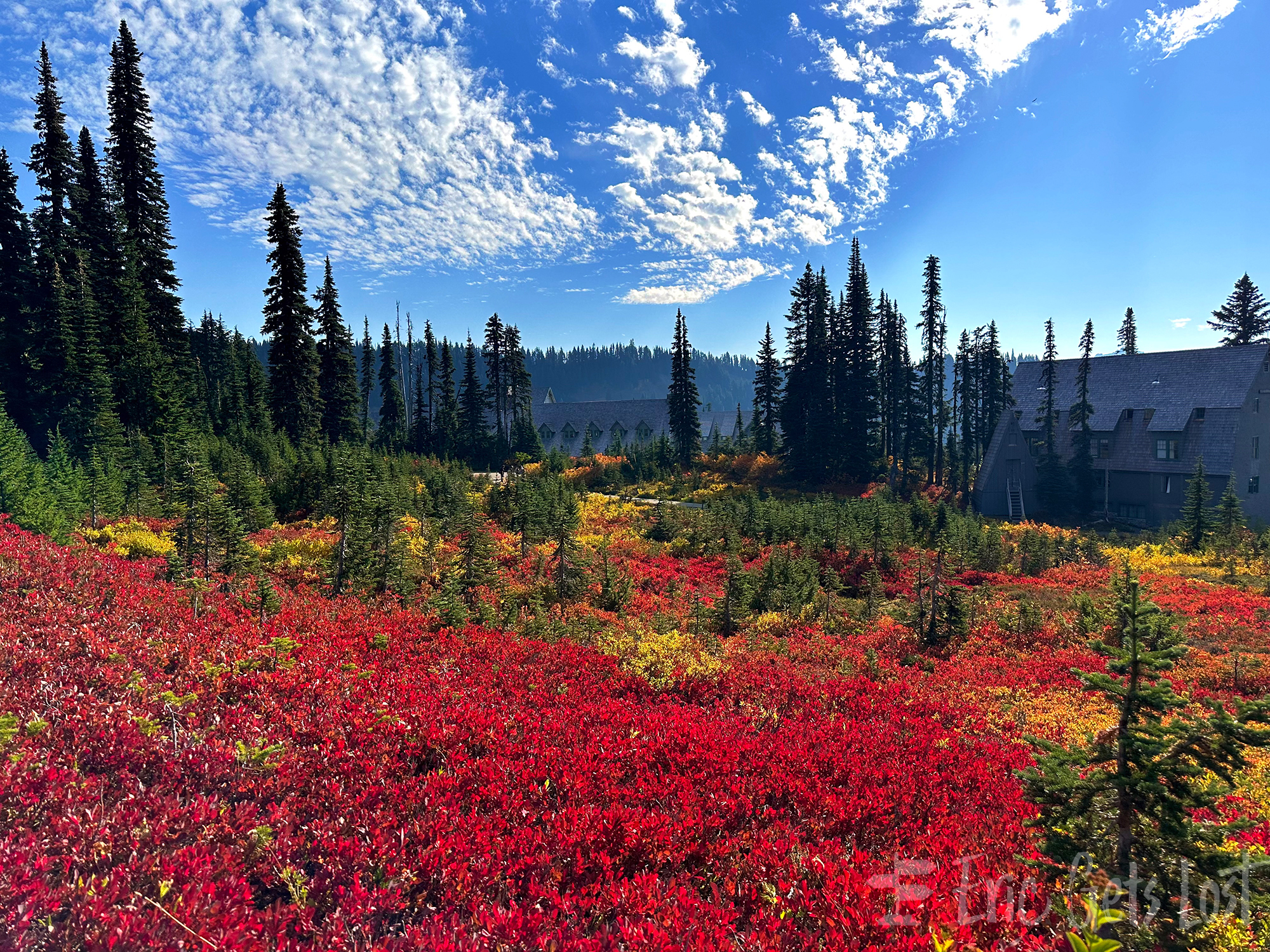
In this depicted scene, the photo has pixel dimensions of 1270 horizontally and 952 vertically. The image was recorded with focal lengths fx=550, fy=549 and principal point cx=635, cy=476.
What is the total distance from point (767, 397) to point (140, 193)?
138 ft

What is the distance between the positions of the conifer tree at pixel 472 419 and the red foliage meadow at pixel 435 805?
4125 centimetres

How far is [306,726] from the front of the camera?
5.12m

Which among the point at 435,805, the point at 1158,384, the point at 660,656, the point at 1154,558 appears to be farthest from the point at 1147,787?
the point at 1158,384

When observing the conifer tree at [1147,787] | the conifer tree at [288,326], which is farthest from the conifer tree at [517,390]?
the conifer tree at [1147,787]

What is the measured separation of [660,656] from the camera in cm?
897

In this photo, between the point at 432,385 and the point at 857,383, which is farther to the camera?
the point at 432,385

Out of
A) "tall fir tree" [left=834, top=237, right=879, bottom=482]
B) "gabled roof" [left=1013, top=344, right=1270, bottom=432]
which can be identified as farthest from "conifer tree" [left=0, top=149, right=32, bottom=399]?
"gabled roof" [left=1013, top=344, right=1270, bottom=432]

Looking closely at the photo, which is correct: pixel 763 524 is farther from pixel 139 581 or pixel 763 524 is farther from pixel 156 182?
pixel 156 182

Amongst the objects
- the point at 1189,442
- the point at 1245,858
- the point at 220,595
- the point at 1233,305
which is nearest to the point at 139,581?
the point at 220,595

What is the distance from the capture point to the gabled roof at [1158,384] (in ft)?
108

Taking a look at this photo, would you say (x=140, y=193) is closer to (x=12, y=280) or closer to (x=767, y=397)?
(x=12, y=280)

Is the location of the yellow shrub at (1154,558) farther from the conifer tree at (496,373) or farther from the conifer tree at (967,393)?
the conifer tree at (496,373)

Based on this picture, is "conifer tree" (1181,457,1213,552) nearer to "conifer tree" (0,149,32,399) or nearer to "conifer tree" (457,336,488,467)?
"conifer tree" (457,336,488,467)

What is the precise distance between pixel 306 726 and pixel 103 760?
1372 millimetres
